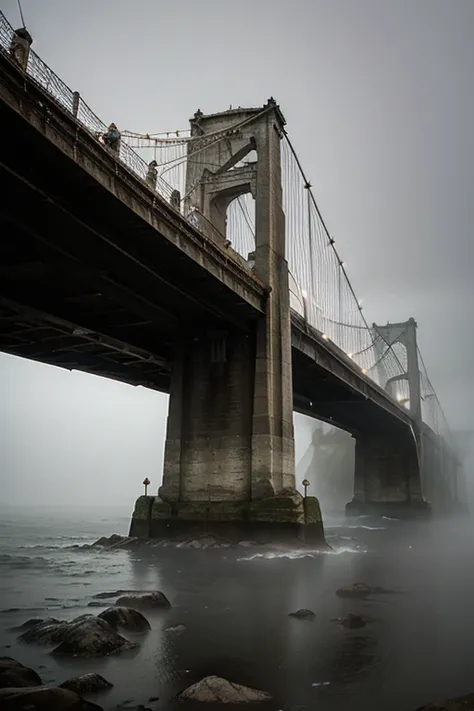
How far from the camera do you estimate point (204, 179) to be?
2816 centimetres

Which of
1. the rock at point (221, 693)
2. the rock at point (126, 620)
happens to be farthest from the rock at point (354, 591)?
the rock at point (221, 693)

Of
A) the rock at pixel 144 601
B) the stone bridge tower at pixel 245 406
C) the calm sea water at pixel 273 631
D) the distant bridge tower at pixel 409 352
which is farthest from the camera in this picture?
the distant bridge tower at pixel 409 352

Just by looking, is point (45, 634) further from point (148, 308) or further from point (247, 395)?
point (148, 308)

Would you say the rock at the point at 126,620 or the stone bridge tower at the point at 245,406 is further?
the stone bridge tower at the point at 245,406

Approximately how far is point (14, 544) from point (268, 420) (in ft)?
43.7

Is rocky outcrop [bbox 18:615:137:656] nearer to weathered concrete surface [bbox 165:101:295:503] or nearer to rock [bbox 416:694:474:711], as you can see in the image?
rock [bbox 416:694:474:711]

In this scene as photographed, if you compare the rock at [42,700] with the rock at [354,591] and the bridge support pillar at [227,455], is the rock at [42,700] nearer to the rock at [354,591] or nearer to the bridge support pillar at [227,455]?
the rock at [354,591]

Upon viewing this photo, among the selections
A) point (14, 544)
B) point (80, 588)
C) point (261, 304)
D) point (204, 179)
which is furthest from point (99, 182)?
point (14, 544)

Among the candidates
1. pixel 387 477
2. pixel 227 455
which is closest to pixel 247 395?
pixel 227 455

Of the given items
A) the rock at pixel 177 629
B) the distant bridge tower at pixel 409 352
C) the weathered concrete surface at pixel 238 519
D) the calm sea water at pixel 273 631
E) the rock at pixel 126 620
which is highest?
the distant bridge tower at pixel 409 352

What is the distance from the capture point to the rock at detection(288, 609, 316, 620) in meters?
8.38

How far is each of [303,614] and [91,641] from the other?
3731 millimetres

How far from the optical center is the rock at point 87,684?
4780 millimetres

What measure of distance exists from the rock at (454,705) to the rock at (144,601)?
18.5 feet
